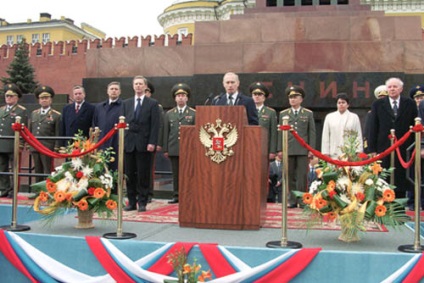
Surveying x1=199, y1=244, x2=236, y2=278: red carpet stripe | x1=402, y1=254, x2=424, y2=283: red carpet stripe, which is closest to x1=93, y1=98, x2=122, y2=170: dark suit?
x1=199, y1=244, x2=236, y2=278: red carpet stripe

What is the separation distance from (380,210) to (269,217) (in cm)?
163

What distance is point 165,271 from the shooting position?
337 centimetres

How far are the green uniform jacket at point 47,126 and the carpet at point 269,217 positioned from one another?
180cm

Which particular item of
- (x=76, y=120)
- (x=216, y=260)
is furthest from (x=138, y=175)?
(x=216, y=260)

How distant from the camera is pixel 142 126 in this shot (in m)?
5.39

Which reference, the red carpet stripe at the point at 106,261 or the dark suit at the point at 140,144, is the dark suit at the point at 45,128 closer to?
the dark suit at the point at 140,144

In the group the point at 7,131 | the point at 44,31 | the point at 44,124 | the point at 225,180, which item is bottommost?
the point at 225,180

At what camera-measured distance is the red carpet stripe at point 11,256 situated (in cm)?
369

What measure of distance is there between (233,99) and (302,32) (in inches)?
190

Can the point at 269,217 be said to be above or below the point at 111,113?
below

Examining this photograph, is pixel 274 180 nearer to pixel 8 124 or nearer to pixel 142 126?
pixel 142 126

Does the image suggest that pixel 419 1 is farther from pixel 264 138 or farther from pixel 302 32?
pixel 264 138

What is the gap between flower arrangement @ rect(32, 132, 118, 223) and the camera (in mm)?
4121

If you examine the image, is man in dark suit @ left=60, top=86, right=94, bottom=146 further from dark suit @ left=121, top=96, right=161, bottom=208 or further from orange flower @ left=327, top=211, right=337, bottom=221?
orange flower @ left=327, top=211, right=337, bottom=221
